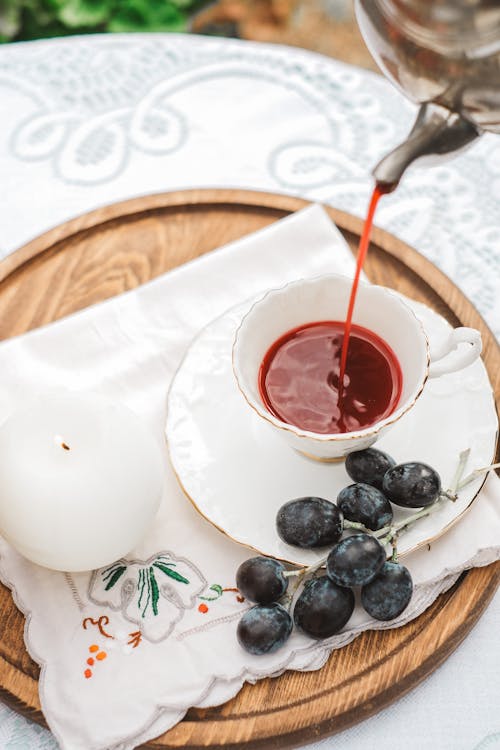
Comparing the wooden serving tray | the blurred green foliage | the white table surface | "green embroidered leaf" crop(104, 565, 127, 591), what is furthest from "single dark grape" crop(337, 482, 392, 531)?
the blurred green foliage

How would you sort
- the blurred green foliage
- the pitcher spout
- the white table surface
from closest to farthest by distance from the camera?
the pitcher spout < the white table surface < the blurred green foliage

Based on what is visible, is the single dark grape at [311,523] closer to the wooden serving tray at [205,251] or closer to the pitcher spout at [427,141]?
the wooden serving tray at [205,251]

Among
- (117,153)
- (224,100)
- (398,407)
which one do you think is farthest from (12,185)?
(398,407)

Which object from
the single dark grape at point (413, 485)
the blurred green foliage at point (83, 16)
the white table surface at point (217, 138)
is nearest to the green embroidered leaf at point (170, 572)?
the single dark grape at point (413, 485)

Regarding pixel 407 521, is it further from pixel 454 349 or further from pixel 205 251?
pixel 205 251

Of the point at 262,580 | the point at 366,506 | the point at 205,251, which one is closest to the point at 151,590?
the point at 262,580

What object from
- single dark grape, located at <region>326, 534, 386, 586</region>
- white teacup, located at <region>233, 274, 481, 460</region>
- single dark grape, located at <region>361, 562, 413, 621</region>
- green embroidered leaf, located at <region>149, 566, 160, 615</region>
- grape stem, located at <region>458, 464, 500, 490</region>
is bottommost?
green embroidered leaf, located at <region>149, 566, 160, 615</region>

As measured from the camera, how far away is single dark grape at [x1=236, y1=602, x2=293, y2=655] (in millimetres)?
724

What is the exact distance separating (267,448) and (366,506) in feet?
0.50

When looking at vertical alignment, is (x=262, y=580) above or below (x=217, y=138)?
below

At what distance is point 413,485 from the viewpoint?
0.76 metres

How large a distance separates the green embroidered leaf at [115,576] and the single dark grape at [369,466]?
249mm

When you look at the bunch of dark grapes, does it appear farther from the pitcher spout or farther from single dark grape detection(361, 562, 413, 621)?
the pitcher spout

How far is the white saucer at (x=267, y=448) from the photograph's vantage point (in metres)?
0.80
